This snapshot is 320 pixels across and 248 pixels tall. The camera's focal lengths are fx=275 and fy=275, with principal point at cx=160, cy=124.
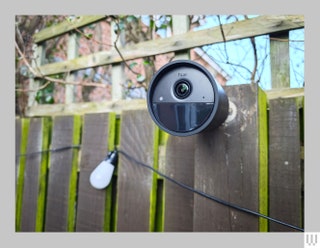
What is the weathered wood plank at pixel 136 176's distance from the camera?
131 centimetres

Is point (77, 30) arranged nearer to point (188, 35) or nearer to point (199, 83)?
point (188, 35)

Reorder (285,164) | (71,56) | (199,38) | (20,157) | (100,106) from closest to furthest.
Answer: (285,164), (199,38), (100,106), (20,157), (71,56)

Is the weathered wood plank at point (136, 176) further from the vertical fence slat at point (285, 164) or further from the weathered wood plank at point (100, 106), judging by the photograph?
the vertical fence slat at point (285, 164)

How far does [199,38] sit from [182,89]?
600 millimetres

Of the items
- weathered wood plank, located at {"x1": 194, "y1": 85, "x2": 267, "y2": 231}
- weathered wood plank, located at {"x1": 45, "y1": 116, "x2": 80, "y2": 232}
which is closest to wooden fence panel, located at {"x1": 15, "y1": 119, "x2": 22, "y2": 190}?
weathered wood plank, located at {"x1": 45, "y1": 116, "x2": 80, "y2": 232}

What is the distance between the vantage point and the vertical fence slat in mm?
960

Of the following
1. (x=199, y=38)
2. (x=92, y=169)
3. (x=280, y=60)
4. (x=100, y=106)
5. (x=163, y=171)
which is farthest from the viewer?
(x=100, y=106)

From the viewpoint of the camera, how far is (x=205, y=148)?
3.44 feet

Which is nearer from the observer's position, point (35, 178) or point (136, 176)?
point (136, 176)

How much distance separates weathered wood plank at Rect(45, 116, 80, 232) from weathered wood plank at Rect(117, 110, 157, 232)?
14.4 inches

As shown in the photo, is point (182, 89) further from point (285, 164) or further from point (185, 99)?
point (285, 164)

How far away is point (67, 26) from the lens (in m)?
2.07

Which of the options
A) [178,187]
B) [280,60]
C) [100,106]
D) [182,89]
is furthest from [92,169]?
[280,60]

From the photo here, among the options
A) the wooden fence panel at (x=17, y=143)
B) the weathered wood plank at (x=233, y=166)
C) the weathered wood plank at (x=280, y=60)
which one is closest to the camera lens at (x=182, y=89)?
the weathered wood plank at (x=233, y=166)
